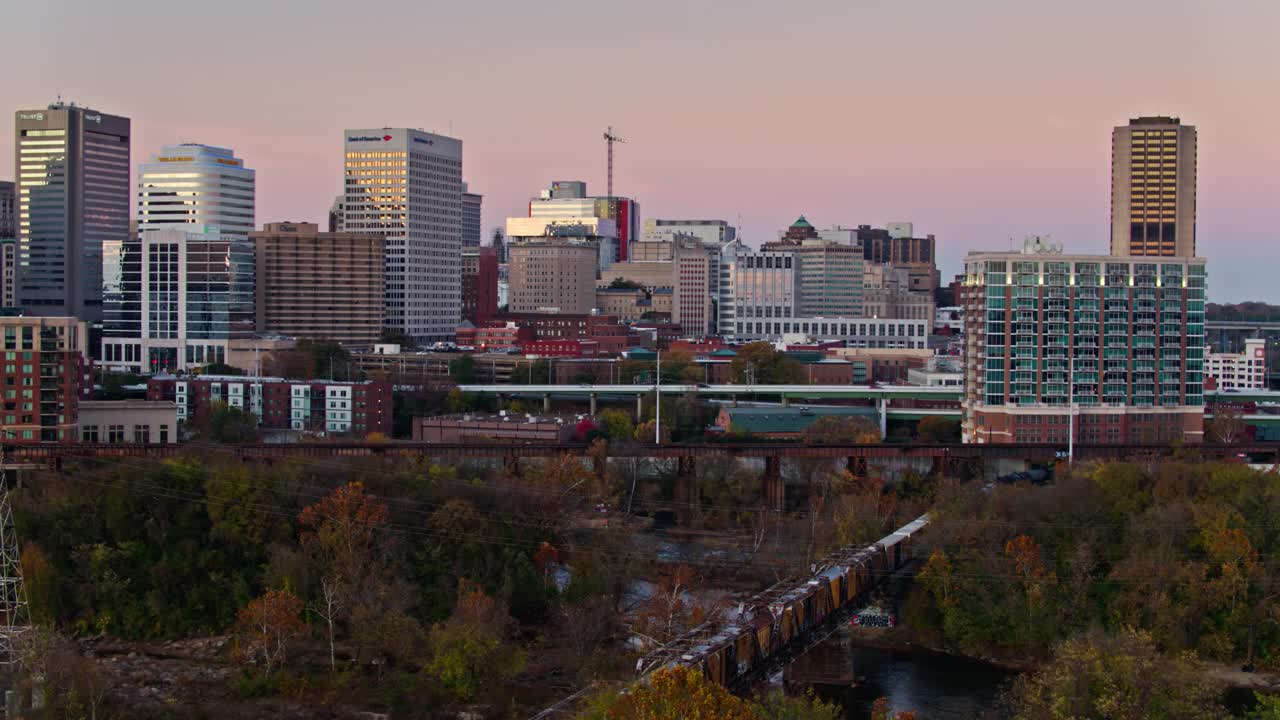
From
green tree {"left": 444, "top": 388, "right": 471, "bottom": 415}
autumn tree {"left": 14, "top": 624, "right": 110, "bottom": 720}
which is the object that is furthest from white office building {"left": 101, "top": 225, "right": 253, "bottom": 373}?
autumn tree {"left": 14, "top": 624, "right": 110, "bottom": 720}

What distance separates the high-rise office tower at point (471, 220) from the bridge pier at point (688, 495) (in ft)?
423

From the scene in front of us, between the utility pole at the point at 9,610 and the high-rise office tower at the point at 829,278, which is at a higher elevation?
the high-rise office tower at the point at 829,278

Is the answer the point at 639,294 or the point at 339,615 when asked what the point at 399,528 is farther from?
the point at 639,294

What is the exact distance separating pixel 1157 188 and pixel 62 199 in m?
82.1

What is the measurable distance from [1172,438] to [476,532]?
2936 centimetres

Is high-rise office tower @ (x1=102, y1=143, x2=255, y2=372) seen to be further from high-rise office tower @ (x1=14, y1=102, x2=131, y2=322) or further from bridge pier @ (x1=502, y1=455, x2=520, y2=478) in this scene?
bridge pier @ (x1=502, y1=455, x2=520, y2=478)

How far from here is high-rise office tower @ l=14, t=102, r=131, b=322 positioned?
106312 millimetres

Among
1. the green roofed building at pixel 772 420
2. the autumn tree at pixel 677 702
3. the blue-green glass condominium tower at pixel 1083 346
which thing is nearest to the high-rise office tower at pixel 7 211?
the green roofed building at pixel 772 420

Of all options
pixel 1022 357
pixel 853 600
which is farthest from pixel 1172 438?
pixel 853 600

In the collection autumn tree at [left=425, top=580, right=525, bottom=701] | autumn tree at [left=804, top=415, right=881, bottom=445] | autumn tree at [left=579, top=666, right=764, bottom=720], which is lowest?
autumn tree at [left=425, top=580, right=525, bottom=701]

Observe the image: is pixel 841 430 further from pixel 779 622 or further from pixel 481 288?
pixel 481 288

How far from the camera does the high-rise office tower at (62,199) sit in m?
106

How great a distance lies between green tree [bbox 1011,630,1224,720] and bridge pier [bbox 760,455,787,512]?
22269 mm

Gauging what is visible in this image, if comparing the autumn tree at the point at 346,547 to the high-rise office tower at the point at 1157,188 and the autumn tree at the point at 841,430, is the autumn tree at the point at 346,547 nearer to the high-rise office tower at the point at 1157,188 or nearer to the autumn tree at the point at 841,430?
the autumn tree at the point at 841,430
